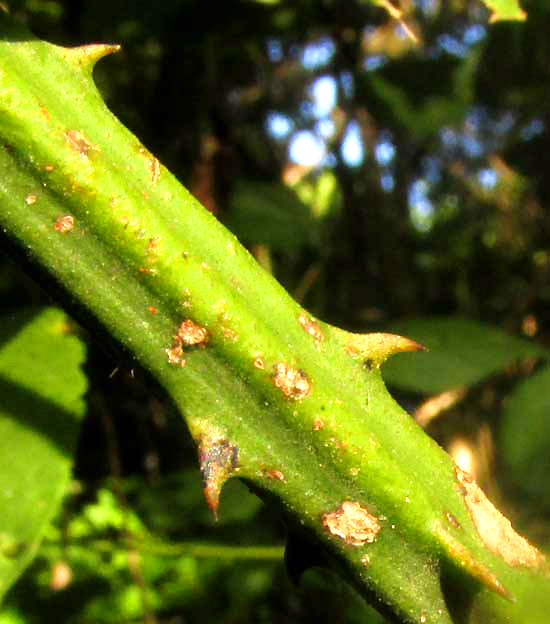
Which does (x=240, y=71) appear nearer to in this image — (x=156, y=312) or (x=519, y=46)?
(x=519, y=46)

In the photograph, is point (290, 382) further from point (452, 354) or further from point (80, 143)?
point (452, 354)

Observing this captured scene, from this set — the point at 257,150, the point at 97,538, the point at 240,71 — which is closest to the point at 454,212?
the point at 257,150

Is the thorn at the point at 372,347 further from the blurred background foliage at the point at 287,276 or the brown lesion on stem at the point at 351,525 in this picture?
the blurred background foliage at the point at 287,276

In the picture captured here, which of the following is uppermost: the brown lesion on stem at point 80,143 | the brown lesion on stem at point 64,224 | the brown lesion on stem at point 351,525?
the brown lesion on stem at point 80,143

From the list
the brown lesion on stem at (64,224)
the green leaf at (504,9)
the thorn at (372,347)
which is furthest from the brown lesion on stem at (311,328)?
the green leaf at (504,9)

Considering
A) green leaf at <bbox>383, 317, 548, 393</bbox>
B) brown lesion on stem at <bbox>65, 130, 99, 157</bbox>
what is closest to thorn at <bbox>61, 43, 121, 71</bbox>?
brown lesion on stem at <bbox>65, 130, 99, 157</bbox>
